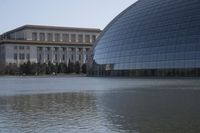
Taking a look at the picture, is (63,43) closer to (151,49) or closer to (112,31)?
(112,31)

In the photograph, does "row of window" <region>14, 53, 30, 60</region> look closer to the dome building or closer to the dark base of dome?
the dome building

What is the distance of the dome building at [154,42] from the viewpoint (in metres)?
69.7

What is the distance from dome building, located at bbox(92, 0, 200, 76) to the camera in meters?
69.7

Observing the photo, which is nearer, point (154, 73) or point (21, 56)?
point (154, 73)

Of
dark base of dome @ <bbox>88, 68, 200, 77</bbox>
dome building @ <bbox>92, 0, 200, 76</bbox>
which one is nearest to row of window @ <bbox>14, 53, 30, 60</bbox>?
dome building @ <bbox>92, 0, 200, 76</bbox>

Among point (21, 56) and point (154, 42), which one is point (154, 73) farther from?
point (21, 56)

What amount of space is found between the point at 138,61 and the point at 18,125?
63544 millimetres

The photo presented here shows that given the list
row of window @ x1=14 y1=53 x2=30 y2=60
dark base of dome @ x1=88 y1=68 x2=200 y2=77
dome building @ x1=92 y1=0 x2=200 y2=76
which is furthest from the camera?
row of window @ x1=14 y1=53 x2=30 y2=60

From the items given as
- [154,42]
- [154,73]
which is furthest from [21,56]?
[154,73]

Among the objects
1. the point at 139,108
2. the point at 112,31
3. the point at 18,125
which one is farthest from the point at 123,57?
the point at 18,125

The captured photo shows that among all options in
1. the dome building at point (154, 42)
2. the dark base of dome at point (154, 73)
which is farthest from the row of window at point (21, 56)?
the dark base of dome at point (154, 73)

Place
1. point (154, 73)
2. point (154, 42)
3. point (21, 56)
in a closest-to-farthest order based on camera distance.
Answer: point (154, 73), point (154, 42), point (21, 56)

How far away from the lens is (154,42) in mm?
76312

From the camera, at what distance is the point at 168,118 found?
55.1ft
